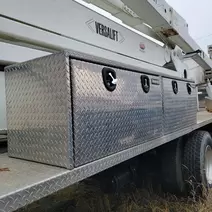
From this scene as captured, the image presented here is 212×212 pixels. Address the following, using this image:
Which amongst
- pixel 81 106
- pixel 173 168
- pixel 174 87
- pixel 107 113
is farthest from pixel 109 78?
pixel 173 168

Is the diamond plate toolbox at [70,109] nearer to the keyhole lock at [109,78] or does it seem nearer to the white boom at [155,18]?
the keyhole lock at [109,78]

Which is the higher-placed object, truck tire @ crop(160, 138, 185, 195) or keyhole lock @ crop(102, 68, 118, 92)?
keyhole lock @ crop(102, 68, 118, 92)

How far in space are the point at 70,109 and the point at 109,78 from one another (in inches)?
14.2

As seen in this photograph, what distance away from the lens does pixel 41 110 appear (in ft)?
3.84

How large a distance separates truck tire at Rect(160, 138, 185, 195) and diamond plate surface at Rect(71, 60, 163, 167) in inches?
41.6

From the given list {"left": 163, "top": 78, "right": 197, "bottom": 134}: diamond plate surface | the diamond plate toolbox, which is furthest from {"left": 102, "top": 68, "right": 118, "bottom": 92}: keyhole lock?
{"left": 163, "top": 78, "right": 197, "bottom": 134}: diamond plate surface

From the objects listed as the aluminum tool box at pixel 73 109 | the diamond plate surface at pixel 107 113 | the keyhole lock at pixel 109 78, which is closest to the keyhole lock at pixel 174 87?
the diamond plate surface at pixel 107 113

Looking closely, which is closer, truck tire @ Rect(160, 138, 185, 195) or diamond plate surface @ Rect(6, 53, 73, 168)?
diamond plate surface @ Rect(6, 53, 73, 168)

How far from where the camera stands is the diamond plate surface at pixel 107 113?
1084 millimetres

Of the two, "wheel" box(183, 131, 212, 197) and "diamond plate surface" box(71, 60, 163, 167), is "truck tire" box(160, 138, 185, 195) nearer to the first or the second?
"wheel" box(183, 131, 212, 197)

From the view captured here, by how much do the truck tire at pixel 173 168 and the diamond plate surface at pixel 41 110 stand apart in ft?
6.04

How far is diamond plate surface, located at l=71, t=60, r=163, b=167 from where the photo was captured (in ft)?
3.56

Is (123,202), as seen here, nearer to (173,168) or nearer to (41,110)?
(173,168)

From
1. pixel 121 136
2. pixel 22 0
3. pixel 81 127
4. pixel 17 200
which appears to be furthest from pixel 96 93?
pixel 22 0
